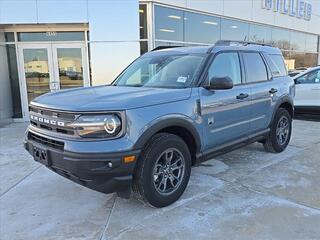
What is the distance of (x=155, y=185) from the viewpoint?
376cm

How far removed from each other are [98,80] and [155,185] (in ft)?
21.2

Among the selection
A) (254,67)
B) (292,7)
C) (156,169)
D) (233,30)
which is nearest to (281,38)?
(292,7)

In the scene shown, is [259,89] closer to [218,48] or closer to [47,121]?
[218,48]

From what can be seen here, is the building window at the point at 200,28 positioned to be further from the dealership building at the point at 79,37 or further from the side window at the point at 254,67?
the side window at the point at 254,67

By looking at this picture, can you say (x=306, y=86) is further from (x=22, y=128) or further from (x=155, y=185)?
(x=22, y=128)

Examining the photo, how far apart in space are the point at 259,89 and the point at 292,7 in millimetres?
13361

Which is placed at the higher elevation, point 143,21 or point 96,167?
point 143,21

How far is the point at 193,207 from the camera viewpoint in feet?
12.8

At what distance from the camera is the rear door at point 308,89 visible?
953 centimetres

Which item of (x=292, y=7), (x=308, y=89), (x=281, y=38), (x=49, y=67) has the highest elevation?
(x=292, y=7)

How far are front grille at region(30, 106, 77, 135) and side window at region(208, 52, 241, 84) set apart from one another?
6.33ft

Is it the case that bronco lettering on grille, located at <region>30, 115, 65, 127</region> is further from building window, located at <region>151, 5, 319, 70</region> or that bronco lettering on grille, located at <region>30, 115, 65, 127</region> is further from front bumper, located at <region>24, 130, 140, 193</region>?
building window, located at <region>151, 5, 319, 70</region>

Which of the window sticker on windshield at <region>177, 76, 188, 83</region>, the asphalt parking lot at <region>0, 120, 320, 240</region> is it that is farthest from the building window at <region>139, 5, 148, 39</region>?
the window sticker on windshield at <region>177, 76, 188, 83</region>

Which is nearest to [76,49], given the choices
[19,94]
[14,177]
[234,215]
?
[19,94]
